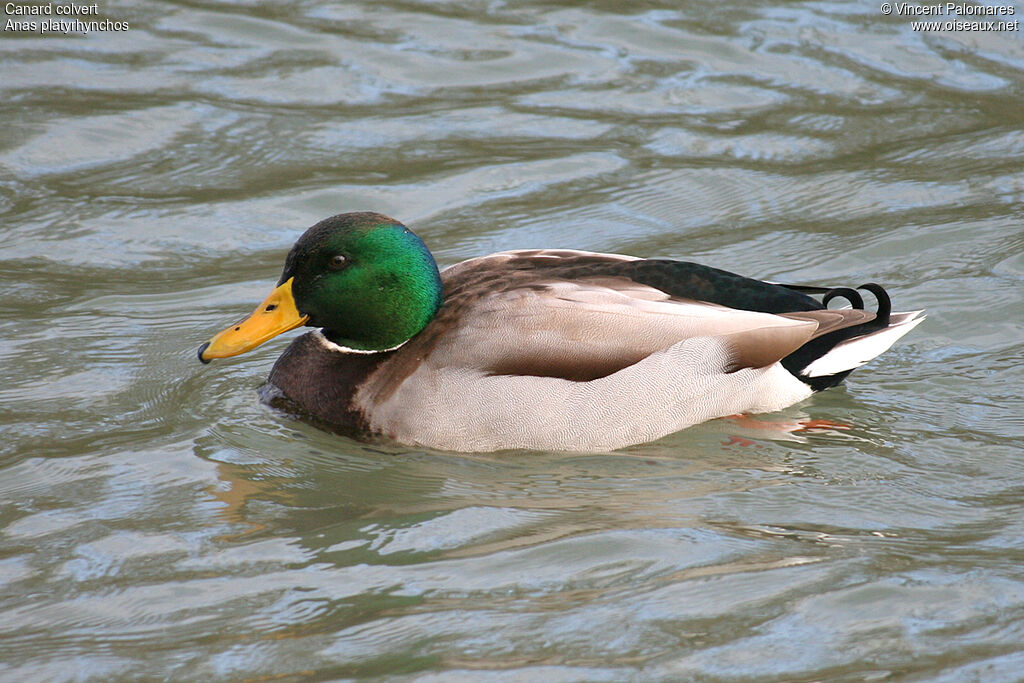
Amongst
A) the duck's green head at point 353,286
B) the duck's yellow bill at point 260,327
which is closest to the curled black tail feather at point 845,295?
the duck's green head at point 353,286

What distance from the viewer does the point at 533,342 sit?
5285 mm

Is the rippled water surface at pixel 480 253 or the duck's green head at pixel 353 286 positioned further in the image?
the duck's green head at pixel 353 286

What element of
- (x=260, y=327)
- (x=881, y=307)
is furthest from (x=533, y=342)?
(x=881, y=307)

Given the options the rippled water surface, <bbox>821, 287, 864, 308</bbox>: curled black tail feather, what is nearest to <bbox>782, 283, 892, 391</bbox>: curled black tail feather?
<bbox>821, 287, 864, 308</bbox>: curled black tail feather

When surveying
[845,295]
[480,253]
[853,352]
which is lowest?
[853,352]

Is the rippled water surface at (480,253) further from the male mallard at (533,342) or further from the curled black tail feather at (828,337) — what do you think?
the curled black tail feather at (828,337)

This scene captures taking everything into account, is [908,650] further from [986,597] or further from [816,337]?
[816,337]

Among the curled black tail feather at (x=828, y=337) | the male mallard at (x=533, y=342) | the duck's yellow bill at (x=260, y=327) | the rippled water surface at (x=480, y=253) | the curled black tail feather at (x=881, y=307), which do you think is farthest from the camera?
the curled black tail feather at (x=828, y=337)

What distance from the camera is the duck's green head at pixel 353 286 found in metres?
5.51

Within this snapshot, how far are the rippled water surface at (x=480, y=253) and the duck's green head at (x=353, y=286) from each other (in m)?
0.47

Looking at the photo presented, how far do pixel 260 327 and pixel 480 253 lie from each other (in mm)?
2039

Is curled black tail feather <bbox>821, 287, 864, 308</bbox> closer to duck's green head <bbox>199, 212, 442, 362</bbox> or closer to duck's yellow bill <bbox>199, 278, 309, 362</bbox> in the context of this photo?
duck's green head <bbox>199, 212, 442, 362</bbox>

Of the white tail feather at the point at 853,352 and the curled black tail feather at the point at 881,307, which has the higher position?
the curled black tail feather at the point at 881,307

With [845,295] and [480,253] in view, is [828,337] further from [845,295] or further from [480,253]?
[480,253]
